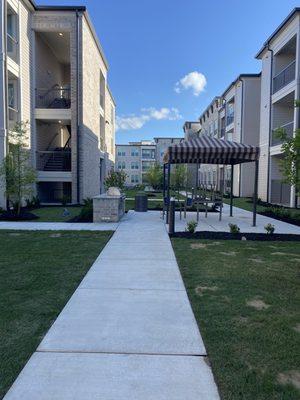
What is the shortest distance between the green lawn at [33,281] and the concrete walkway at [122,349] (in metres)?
0.15

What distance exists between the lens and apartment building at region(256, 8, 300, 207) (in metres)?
22.2

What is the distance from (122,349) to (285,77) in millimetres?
23977

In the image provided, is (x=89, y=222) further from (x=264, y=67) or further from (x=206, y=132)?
(x=206, y=132)

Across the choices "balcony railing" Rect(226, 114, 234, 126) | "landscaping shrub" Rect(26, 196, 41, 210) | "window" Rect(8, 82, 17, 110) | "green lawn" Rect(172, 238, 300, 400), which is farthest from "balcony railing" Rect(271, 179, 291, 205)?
"window" Rect(8, 82, 17, 110)

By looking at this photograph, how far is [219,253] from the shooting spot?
26.7 ft

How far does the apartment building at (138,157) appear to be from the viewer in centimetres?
7719

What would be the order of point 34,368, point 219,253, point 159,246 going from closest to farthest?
point 34,368 < point 219,253 < point 159,246

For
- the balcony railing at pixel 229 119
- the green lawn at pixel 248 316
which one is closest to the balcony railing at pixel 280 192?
the balcony railing at pixel 229 119

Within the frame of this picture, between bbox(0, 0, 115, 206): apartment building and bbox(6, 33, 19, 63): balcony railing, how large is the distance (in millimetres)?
47

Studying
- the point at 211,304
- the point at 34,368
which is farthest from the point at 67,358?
the point at 211,304

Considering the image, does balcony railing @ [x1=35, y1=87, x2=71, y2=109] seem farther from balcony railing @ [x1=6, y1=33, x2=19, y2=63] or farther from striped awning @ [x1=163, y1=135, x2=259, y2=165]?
striped awning @ [x1=163, y1=135, x2=259, y2=165]

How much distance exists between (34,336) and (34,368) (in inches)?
25.8

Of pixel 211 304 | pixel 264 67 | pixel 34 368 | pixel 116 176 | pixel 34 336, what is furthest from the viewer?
pixel 264 67

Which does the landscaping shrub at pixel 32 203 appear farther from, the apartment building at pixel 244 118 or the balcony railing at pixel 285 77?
the balcony railing at pixel 285 77
